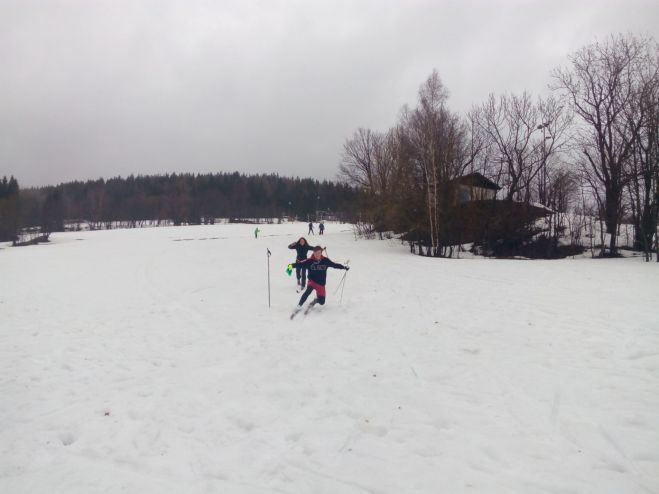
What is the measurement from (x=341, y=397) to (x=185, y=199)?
396 ft

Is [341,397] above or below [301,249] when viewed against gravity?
below

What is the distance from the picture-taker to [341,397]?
5.06 metres

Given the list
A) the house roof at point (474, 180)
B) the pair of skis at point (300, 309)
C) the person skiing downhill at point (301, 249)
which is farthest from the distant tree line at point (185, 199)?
the pair of skis at point (300, 309)

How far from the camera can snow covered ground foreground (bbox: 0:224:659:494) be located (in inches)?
137

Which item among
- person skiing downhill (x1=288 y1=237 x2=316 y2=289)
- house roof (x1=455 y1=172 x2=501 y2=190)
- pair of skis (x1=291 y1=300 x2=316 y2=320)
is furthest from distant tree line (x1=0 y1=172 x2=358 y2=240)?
pair of skis (x1=291 y1=300 x2=316 y2=320)

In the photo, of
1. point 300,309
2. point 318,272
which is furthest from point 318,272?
point 300,309

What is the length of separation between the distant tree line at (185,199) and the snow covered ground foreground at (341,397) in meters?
85.2

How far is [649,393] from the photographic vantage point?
4648 millimetres

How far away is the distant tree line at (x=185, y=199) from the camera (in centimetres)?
10875

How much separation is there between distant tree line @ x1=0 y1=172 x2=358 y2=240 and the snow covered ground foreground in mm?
85244

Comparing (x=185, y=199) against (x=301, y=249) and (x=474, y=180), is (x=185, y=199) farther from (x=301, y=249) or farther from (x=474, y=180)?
(x=301, y=249)

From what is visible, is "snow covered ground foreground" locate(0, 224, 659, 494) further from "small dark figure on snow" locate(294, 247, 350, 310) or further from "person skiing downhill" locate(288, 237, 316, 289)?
"person skiing downhill" locate(288, 237, 316, 289)

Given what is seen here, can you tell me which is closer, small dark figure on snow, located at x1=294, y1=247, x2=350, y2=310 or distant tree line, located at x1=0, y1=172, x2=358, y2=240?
small dark figure on snow, located at x1=294, y1=247, x2=350, y2=310

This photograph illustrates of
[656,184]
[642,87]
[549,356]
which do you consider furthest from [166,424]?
[642,87]
